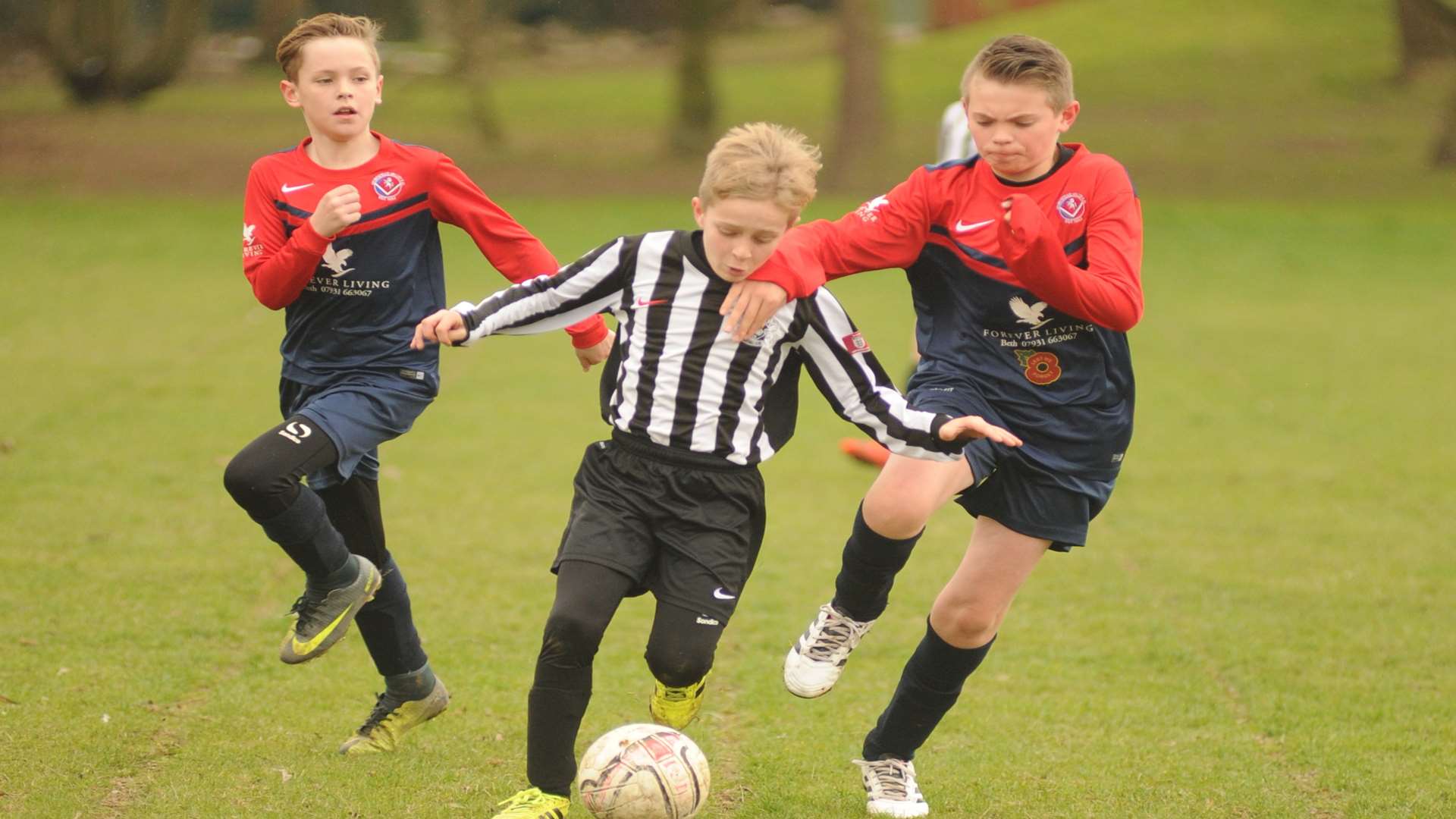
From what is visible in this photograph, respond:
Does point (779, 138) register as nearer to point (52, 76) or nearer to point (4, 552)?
point (4, 552)

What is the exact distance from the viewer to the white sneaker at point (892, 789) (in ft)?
13.5

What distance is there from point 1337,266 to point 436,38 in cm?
2013

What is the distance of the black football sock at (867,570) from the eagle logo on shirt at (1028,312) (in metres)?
0.64

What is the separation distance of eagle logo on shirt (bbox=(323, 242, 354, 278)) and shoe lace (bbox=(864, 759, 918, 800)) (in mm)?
2075

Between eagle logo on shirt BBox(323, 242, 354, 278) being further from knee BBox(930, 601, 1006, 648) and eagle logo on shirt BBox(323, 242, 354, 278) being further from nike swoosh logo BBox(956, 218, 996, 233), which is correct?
knee BBox(930, 601, 1006, 648)

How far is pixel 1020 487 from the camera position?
400 centimetres

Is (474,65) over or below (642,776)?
below

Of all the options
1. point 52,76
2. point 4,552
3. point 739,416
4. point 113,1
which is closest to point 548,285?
point 739,416

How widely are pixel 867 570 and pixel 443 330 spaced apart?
130cm

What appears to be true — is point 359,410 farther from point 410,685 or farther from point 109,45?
point 109,45

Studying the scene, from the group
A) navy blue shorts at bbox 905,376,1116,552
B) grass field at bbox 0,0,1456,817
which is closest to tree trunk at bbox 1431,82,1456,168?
grass field at bbox 0,0,1456,817

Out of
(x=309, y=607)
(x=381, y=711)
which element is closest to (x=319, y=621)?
(x=309, y=607)

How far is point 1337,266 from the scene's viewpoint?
698 inches

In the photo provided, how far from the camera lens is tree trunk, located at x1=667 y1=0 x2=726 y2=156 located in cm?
2553
